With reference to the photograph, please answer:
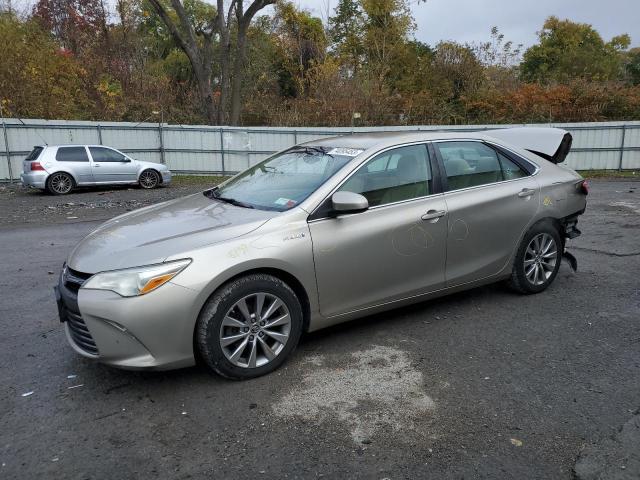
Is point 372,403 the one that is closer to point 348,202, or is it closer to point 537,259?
point 348,202

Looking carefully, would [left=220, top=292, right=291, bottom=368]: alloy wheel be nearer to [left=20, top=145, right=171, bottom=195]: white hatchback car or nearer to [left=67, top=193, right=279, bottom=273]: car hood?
[left=67, top=193, right=279, bottom=273]: car hood

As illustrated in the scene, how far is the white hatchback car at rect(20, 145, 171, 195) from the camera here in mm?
14922

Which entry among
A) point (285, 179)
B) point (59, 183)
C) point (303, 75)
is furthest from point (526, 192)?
point (303, 75)

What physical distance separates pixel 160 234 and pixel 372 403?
1.80 meters

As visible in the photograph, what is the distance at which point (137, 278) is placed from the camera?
3.23 metres

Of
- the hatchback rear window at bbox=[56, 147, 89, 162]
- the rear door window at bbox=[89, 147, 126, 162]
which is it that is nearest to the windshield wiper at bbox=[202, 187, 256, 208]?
the hatchback rear window at bbox=[56, 147, 89, 162]

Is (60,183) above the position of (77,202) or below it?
above

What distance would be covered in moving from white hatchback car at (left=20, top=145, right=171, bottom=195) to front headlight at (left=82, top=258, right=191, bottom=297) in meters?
13.3

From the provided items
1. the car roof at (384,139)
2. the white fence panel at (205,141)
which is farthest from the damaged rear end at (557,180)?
the white fence panel at (205,141)

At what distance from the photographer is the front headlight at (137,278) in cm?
322

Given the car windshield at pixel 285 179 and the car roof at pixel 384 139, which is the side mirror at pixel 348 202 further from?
the car roof at pixel 384 139

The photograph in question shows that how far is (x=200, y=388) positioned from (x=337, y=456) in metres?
1.15

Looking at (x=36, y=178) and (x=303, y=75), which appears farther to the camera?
(x=303, y=75)

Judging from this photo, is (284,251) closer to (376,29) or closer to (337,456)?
(337,456)
